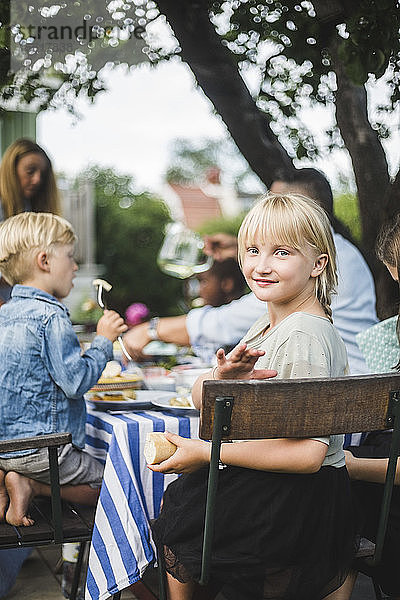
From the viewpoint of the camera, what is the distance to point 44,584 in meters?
3.14

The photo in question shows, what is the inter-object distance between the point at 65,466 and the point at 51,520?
208 mm

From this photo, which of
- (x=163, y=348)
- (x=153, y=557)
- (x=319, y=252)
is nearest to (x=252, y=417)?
(x=319, y=252)

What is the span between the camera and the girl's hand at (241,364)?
1.84 metres

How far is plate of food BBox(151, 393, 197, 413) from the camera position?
248 cm

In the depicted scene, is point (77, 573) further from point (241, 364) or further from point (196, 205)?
point (196, 205)

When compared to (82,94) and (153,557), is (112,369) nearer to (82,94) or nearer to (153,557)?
(153,557)

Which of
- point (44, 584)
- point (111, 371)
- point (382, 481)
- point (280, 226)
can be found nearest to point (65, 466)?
point (111, 371)

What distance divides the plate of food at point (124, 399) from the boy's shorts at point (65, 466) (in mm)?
162

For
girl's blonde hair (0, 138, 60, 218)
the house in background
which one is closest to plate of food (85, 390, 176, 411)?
girl's blonde hair (0, 138, 60, 218)

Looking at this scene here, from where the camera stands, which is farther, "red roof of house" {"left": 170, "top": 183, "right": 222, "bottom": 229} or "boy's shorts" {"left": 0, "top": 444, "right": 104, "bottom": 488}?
"red roof of house" {"left": 170, "top": 183, "right": 222, "bottom": 229}

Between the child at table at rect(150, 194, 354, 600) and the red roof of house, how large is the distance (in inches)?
1151

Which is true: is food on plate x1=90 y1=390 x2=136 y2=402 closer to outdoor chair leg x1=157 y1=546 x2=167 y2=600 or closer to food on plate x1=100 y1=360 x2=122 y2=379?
food on plate x1=100 y1=360 x2=122 y2=379

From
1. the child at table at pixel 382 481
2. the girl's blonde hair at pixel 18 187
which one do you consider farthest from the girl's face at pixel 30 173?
the child at table at pixel 382 481

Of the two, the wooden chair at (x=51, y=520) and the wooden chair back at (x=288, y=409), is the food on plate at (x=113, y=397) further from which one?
the wooden chair back at (x=288, y=409)
